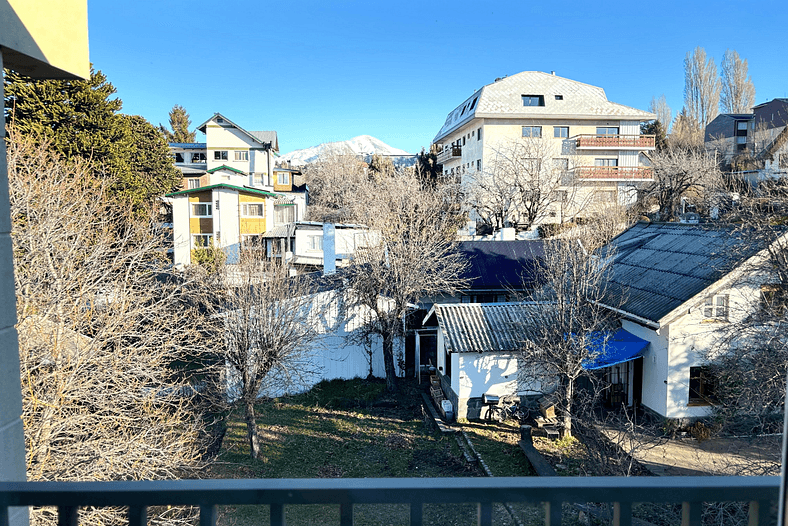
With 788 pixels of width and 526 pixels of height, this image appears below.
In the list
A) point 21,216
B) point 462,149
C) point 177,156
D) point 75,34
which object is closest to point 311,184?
point 177,156

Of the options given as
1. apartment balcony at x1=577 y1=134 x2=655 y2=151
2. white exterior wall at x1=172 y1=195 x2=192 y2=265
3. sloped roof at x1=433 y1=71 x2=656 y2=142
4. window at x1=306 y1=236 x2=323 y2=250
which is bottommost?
window at x1=306 y1=236 x2=323 y2=250

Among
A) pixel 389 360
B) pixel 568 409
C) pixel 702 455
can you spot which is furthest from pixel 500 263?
pixel 702 455

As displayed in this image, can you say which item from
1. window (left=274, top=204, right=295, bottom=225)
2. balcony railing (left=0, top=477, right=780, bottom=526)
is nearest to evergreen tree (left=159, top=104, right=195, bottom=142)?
window (left=274, top=204, right=295, bottom=225)

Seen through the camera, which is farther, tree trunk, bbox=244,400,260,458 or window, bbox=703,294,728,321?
window, bbox=703,294,728,321

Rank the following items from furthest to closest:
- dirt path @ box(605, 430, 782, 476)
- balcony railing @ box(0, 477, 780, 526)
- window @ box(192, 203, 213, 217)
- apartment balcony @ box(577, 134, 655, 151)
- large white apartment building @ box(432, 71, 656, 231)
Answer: apartment balcony @ box(577, 134, 655, 151)
large white apartment building @ box(432, 71, 656, 231)
window @ box(192, 203, 213, 217)
dirt path @ box(605, 430, 782, 476)
balcony railing @ box(0, 477, 780, 526)

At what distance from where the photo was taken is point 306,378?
61.1 ft

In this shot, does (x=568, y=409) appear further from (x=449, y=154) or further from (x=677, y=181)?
(x=449, y=154)

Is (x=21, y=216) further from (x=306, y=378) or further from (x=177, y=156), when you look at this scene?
(x=177, y=156)

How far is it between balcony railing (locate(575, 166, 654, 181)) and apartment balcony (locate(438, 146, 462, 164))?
10.3 meters

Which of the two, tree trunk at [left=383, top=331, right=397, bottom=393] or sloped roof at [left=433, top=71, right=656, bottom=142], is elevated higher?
sloped roof at [left=433, top=71, right=656, bottom=142]

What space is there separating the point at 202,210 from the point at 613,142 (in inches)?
1002

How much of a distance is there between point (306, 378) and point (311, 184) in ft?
119

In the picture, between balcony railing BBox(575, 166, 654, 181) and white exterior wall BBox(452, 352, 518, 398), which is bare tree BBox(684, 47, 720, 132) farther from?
white exterior wall BBox(452, 352, 518, 398)

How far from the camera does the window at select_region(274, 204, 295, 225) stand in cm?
3825
